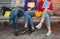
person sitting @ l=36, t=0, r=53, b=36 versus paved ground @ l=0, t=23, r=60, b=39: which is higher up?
person sitting @ l=36, t=0, r=53, b=36

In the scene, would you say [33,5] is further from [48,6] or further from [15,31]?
[15,31]

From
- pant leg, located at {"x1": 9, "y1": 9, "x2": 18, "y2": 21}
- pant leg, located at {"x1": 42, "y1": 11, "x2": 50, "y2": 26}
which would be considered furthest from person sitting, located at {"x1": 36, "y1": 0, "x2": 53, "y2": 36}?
pant leg, located at {"x1": 9, "y1": 9, "x2": 18, "y2": 21}

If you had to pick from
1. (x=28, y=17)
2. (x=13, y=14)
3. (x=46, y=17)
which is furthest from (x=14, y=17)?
(x=46, y=17)

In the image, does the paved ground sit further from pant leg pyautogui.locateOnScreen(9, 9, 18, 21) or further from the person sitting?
pant leg pyautogui.locateOnScreen(9, 9, 18, 21)

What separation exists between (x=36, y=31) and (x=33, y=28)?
0.46m

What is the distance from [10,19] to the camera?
7.47m

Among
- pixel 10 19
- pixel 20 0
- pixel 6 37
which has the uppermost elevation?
pixel 20 0

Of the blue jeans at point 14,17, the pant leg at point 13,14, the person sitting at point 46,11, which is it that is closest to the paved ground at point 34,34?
the person sitting at point 46,11

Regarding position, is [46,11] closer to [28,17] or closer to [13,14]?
[28,17]

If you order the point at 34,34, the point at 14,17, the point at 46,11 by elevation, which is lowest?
the point at 34,34

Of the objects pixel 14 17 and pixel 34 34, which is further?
pixel 34 34

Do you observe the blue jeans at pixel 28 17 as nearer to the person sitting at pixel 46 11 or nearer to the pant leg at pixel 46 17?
the person sitting at pixel 46 11

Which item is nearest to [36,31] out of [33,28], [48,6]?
[33,28]

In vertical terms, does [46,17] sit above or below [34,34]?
above
